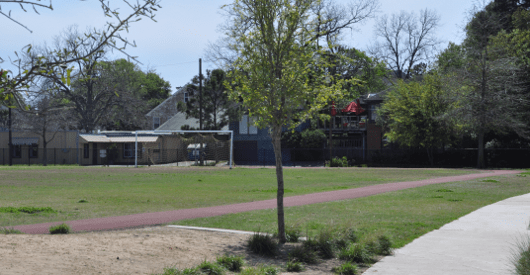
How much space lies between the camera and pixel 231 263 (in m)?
7.25

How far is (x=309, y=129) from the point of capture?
174ft

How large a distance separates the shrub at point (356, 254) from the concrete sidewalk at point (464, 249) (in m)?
0.26

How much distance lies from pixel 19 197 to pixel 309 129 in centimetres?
3809

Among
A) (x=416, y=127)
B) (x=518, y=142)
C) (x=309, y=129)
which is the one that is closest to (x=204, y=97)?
(x=309, y=129)

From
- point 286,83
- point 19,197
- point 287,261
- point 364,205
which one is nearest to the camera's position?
point 287,261

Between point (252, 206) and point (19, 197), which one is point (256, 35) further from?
point (19, 197)

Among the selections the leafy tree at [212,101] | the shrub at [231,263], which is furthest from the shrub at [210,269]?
the leafy tree at [212,101]

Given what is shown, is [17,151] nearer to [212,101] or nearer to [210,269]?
[212,101]

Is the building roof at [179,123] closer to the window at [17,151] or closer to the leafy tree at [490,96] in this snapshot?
the window at [17,151]

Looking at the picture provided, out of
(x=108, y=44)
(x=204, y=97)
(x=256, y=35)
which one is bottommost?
(x=108, y=44)

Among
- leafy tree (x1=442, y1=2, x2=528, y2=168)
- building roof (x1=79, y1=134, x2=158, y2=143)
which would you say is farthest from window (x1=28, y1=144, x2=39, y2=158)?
leafy tree (x1=442, y1=2, x2=528, y2=168)

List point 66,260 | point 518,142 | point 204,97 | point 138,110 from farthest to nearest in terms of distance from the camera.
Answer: point 138,110 → point 204,97 → point 518,142 → point 66,260

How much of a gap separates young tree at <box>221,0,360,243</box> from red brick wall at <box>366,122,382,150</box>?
44288 millimetres

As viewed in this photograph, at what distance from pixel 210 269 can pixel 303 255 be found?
1779 millimetres
